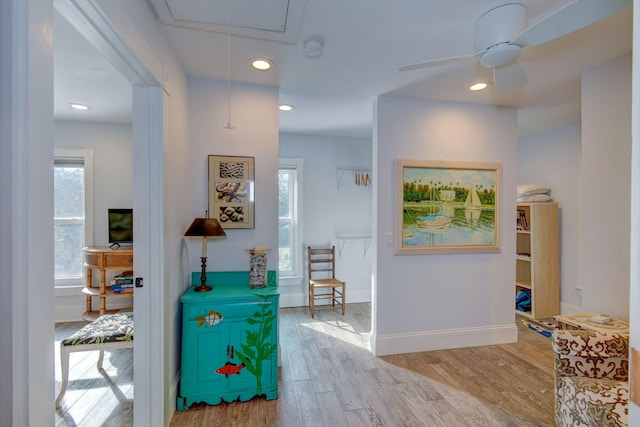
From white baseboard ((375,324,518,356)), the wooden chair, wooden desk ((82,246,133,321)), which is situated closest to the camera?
white baseboard ((375,324,518,356))

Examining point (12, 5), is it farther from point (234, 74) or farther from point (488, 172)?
point (488, 172)

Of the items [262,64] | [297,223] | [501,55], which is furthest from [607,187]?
[297,223]

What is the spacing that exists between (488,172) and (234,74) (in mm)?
2577

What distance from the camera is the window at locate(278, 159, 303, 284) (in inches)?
165

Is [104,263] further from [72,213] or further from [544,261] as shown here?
[544,261]

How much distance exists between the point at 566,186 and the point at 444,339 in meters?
2.71

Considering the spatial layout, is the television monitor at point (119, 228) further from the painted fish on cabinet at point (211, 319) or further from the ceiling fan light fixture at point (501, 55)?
the ceiling fan light fixture at point (501, 55)

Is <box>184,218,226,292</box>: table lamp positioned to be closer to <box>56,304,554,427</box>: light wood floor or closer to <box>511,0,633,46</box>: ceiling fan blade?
<box>56,304,554,427</box>: light wood floor

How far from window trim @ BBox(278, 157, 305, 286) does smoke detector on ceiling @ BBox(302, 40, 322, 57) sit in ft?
7.21

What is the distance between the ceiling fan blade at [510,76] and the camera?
1.69 meters

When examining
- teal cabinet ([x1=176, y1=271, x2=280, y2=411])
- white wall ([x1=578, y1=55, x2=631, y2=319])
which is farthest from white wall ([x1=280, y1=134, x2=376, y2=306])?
white wall ([x1=578, y1=55, x2=631, y2=319])

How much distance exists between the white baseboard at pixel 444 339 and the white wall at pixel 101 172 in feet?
10.7

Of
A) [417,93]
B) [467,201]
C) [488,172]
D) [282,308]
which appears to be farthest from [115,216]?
[488,172]

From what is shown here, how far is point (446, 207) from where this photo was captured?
2.93 meters
